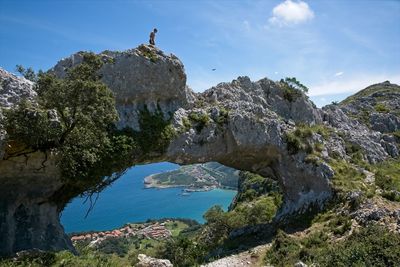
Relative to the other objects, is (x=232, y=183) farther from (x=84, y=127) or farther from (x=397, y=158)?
(x=84, y=127)

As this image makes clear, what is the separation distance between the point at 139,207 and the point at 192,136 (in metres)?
139

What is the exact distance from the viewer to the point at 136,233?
96.1 metres

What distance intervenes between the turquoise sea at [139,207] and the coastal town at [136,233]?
24.3 meters

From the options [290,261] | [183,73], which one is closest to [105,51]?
[183,73]

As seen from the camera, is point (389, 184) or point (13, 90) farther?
point (389, 184)

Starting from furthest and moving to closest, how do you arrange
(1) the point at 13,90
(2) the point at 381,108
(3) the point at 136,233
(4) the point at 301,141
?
1. (3) the point at 136,233
2. (2) the point at 381,108
3. (4) the point at 301,141
4. (1) the point at 13,90

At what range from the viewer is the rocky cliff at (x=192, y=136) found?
18250mm

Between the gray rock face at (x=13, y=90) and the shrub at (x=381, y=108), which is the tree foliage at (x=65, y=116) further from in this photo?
the shrub at (x=381, y=108)

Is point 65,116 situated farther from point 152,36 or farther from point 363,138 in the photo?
point 363,138

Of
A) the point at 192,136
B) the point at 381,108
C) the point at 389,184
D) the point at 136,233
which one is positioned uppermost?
the point at 381,108

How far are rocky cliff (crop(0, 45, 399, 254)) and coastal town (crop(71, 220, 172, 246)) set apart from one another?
5681cm

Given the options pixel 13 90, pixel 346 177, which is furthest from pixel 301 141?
pixel 13 90

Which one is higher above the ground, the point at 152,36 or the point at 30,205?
the point at 152,36

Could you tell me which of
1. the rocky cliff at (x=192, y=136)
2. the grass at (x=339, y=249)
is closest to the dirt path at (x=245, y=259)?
the grass at (x=339, y=249)
